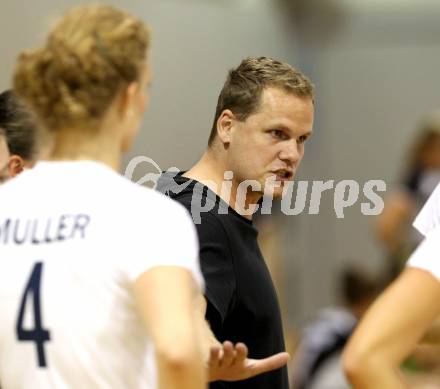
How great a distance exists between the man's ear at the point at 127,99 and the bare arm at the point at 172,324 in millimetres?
343

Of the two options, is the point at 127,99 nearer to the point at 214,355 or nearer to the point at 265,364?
the point at 214,355

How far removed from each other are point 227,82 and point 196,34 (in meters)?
3.89

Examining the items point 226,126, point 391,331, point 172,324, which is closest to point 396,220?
point 226,126

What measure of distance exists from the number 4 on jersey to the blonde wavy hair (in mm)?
297

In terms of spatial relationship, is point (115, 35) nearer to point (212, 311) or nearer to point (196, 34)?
point (212, 311)

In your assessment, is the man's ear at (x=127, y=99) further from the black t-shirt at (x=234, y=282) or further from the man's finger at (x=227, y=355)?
the black t-shirt at (x=234, y=282)

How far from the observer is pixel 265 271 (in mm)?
3045

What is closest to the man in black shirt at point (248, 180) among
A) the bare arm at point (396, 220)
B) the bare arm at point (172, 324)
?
the bare arm at point (172, 324)

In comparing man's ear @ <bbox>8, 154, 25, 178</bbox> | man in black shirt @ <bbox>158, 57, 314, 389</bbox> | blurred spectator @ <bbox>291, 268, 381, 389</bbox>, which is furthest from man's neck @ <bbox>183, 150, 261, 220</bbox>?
blurred spectator @ <bbox>291, 268, 381, 389</bbox>

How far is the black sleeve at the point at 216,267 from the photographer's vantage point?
276 centimetres

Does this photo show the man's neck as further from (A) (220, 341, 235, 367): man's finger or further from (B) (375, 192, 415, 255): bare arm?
(B) (375, 192, 415, 255): bare arm

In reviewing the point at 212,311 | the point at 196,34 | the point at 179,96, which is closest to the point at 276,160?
the point at 212,311

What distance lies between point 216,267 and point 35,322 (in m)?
0.83

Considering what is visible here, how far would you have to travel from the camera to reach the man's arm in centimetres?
238
